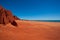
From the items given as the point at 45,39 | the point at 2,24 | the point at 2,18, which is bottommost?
the point at 45,39

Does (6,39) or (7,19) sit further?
Result: (7,19)

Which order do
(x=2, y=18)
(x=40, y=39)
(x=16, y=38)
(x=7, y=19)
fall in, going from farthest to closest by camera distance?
(x=7, y=19) → (x=2, y=18) → (x=40, y=39) → (x=16, y=38)

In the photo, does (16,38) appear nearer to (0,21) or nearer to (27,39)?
(27,39)

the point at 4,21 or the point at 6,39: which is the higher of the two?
the point at 4,21

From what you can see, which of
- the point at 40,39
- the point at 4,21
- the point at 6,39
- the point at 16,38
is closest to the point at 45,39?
the point at 40,39

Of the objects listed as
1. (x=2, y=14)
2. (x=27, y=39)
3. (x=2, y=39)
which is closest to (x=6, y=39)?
(x=2, y=39)

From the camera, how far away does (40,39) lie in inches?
345

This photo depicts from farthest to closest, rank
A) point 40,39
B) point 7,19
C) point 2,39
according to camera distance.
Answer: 1. point 7,19
2. point 40,39
3. point 2,39

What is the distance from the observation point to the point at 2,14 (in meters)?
10.7

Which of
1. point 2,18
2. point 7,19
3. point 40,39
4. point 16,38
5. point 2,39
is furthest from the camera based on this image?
point 7,19

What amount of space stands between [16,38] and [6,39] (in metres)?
0.90

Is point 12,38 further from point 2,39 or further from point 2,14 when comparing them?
point 2,14

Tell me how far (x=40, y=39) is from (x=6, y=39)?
315 cm

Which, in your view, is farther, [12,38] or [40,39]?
[40,39]
